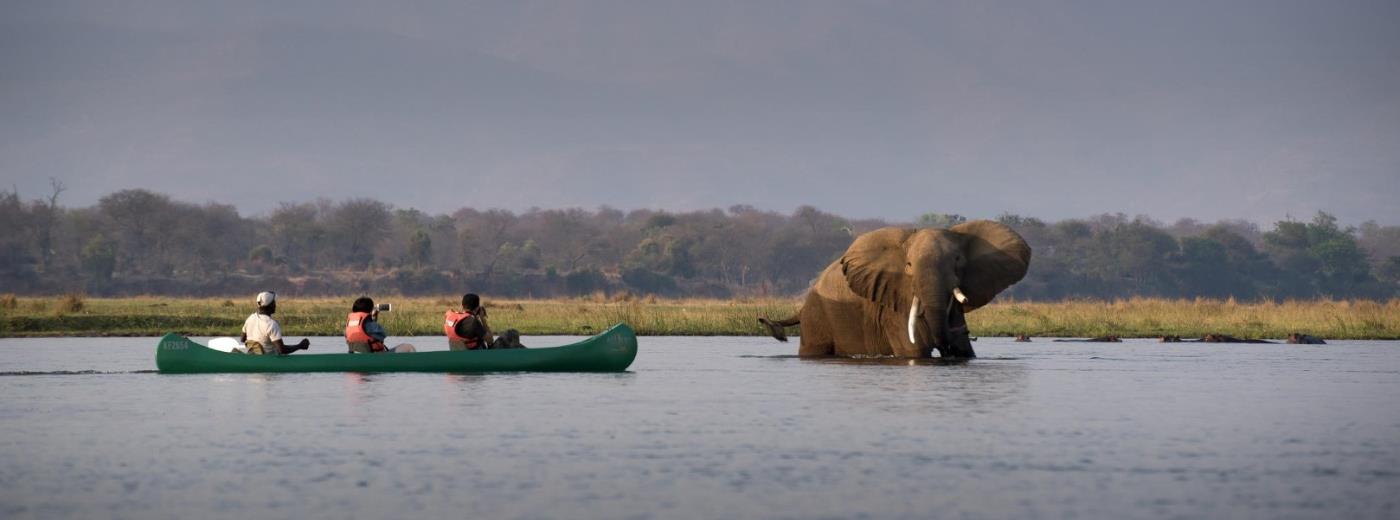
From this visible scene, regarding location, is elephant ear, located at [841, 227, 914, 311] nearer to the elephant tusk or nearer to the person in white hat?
the elephant tusk

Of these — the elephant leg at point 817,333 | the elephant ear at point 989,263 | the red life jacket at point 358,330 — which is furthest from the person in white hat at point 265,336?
the elephant ear at point 989,263

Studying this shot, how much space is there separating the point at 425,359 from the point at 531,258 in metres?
98.3

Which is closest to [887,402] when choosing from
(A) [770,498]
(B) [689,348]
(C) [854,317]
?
(A) [770,498]

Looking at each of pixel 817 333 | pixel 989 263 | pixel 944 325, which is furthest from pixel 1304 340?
pixel 944 325

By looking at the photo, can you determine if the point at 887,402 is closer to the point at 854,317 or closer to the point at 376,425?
the point at 376,425

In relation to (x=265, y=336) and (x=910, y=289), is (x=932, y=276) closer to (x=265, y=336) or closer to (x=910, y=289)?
(x=910, y=289)

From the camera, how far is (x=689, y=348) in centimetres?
3491

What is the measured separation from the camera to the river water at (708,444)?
12.7 meters

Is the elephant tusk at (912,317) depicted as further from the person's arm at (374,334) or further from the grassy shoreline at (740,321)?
the grassy shoreline at (740,321)

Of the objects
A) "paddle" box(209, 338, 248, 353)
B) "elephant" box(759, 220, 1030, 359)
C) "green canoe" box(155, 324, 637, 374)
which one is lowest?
"green canoe" box(155, 324, 637, 374)

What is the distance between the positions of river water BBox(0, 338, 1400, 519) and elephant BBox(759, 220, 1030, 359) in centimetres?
121

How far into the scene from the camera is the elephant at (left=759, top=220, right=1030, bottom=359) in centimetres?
2742

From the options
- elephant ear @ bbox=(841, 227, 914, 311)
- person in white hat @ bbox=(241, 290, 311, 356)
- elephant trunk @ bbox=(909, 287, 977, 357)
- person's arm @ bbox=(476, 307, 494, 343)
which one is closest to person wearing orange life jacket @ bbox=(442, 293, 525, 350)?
person's arm @ bbox=(476, 307, 494, 343)

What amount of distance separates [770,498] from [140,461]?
5.29 m
